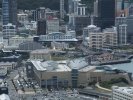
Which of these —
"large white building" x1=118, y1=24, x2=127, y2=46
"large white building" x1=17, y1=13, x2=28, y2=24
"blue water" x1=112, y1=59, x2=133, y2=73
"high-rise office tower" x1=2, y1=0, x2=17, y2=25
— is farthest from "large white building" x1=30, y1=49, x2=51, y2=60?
"large white building" x1=17, y1=13, x2=28, y2=24

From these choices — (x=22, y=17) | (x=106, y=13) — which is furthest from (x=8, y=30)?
(x=106, y=13)

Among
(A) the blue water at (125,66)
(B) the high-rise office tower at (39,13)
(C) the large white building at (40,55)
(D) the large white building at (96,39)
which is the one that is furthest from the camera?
(B) the high-rise office tower at (39,13)

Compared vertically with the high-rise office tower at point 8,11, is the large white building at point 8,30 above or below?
below

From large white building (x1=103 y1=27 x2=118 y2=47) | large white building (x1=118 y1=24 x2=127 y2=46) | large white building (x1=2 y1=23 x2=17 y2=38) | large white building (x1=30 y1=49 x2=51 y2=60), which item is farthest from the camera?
large white building (x1=2 y1=23 x2=17 y2=38)

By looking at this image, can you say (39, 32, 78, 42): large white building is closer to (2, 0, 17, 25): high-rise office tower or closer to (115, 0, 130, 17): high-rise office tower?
(2, 0, 17, 25): high-rise office tower

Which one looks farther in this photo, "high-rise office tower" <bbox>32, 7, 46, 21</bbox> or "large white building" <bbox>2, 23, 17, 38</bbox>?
"high-rise office tower" <bbox>32, 7, 46, 21</bbox>

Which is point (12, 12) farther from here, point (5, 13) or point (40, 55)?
point (40, 55)

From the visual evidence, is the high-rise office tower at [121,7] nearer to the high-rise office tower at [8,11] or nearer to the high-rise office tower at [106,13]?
the high-rise office tower at [106,13]

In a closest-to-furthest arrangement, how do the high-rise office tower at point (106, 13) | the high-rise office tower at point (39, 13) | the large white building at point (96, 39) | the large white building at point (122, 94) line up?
the large white building at point (122, 94)
the large white building at point (96, 39)
the high-rise office tower at point (106, 13)
the high-rise office tower at point (39, 13)

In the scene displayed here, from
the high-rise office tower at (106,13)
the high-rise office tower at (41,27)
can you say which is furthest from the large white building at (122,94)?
the high-rise office tower at (106,13)

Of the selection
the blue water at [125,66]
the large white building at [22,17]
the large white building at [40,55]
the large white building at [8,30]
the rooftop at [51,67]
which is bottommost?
the blue water at [125,66]
